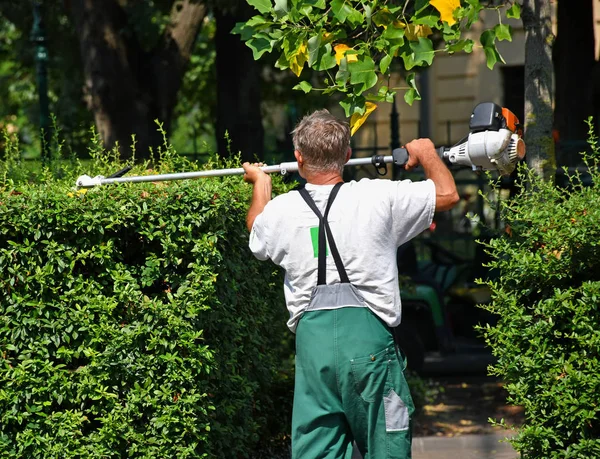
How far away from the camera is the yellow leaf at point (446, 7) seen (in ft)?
14.7

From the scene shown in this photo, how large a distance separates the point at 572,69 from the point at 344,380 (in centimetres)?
796

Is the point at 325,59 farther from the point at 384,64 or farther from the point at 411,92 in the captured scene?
the point at 411,92

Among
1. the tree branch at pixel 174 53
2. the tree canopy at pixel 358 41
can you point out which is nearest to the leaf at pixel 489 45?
the tree canopy at pixel 358 41

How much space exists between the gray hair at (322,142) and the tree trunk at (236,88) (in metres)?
5.52

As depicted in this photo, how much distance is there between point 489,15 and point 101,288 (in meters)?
12.7

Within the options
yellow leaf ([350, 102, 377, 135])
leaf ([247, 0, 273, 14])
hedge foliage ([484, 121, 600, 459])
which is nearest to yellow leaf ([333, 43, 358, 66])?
yellow leaf ([350, 102, 377, 135])

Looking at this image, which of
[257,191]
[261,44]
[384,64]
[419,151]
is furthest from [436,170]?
Result: [261,44]

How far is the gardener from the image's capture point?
355cm

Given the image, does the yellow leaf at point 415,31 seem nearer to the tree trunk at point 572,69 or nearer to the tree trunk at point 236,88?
the tree trunk at point 236,88

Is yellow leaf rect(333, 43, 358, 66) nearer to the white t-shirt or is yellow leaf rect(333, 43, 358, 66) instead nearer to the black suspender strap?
the white t-shirt

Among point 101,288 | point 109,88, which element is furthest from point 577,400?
point 109,88

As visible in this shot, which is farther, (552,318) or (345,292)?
(552,318)

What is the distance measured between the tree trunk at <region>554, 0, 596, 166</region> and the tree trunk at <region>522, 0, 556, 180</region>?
202 inches

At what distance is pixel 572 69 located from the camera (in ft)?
34.7
